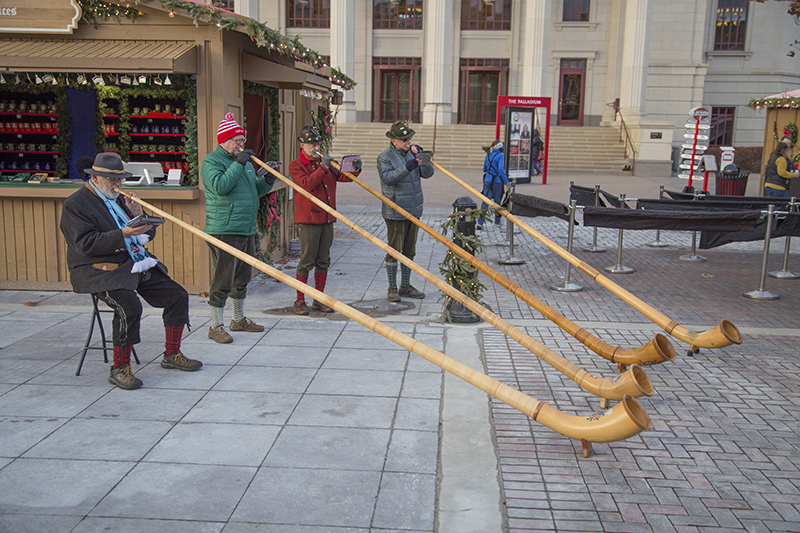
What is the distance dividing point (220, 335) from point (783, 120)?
17.5 meters

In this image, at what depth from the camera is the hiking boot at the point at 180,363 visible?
5.75 meters

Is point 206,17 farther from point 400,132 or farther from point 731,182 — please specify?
point 731,182

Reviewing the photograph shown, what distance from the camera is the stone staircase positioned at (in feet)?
92.6

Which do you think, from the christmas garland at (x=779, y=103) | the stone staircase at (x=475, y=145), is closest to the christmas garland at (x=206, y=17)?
the christmas garland at (x=779, y=103)

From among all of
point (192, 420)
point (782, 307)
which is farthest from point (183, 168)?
point (782, 307)

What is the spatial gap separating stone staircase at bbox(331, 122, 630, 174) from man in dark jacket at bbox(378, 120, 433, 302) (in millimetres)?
19397

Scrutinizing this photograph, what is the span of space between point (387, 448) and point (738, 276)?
25.7 ft

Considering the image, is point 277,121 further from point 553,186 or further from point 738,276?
point 553,186

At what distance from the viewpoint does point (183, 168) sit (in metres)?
9.34

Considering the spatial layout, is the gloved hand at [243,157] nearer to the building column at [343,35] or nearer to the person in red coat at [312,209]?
the person in red coat at [312,209]

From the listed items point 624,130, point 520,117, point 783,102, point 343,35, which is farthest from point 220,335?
point 624,130

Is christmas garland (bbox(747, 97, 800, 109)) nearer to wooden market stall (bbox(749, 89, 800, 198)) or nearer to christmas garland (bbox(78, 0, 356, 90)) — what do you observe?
wooden market stall (bbox(749, 89, 800, 198))

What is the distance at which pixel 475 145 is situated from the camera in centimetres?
2898

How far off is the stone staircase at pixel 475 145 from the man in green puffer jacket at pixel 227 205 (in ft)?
68.9
